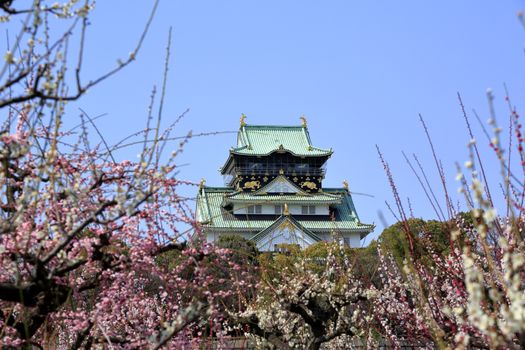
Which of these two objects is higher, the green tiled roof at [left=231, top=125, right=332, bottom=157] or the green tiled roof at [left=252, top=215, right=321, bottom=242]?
the green tiled roof at [left=231, top=125, right=332, bottom=157]

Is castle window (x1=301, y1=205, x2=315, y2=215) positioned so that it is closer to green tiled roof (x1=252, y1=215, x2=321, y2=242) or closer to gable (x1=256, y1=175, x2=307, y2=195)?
gable (x1=256, y1=175, x2=307, y2=195)

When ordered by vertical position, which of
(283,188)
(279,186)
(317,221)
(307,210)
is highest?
(279,186)

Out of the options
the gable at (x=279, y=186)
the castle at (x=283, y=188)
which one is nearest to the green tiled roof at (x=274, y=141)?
the castle at (x=283, y=188)

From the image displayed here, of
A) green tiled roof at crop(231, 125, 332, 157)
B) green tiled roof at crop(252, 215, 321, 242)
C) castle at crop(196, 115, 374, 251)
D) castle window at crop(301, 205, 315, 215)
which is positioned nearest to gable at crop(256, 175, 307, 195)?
castle at crop(196, 115, 374, 251)

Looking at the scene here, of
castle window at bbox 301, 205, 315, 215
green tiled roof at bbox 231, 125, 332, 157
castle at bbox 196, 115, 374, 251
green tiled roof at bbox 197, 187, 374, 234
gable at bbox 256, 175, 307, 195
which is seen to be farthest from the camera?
green tiled roof at bbox 231, 125, 332, 157

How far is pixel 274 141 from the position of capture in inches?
1922

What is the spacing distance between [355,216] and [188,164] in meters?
41.5

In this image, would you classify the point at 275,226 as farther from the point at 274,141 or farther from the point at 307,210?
the point at 274,141

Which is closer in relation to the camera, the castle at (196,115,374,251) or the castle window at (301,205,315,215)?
the castle at (196,115,374,251)

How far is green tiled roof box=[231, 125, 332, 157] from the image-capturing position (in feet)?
153

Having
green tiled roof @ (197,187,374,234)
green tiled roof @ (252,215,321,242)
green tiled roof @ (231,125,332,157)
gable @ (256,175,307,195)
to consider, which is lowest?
green tiled roof @ (252,215,321,242)

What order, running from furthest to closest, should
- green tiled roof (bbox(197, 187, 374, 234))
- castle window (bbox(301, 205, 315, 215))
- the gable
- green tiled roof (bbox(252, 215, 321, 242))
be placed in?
castle window (bbox(301, 205, 315, 215)), the gable, green tiled roof (bbox(197, 187, 374, 234)), green tiled roof (bbox(252, 215, 321, 242))

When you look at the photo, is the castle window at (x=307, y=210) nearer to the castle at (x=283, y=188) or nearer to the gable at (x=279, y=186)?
the castle at (x=283, y=188)

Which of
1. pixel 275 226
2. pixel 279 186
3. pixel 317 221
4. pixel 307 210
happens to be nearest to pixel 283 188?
pixel 279 186
